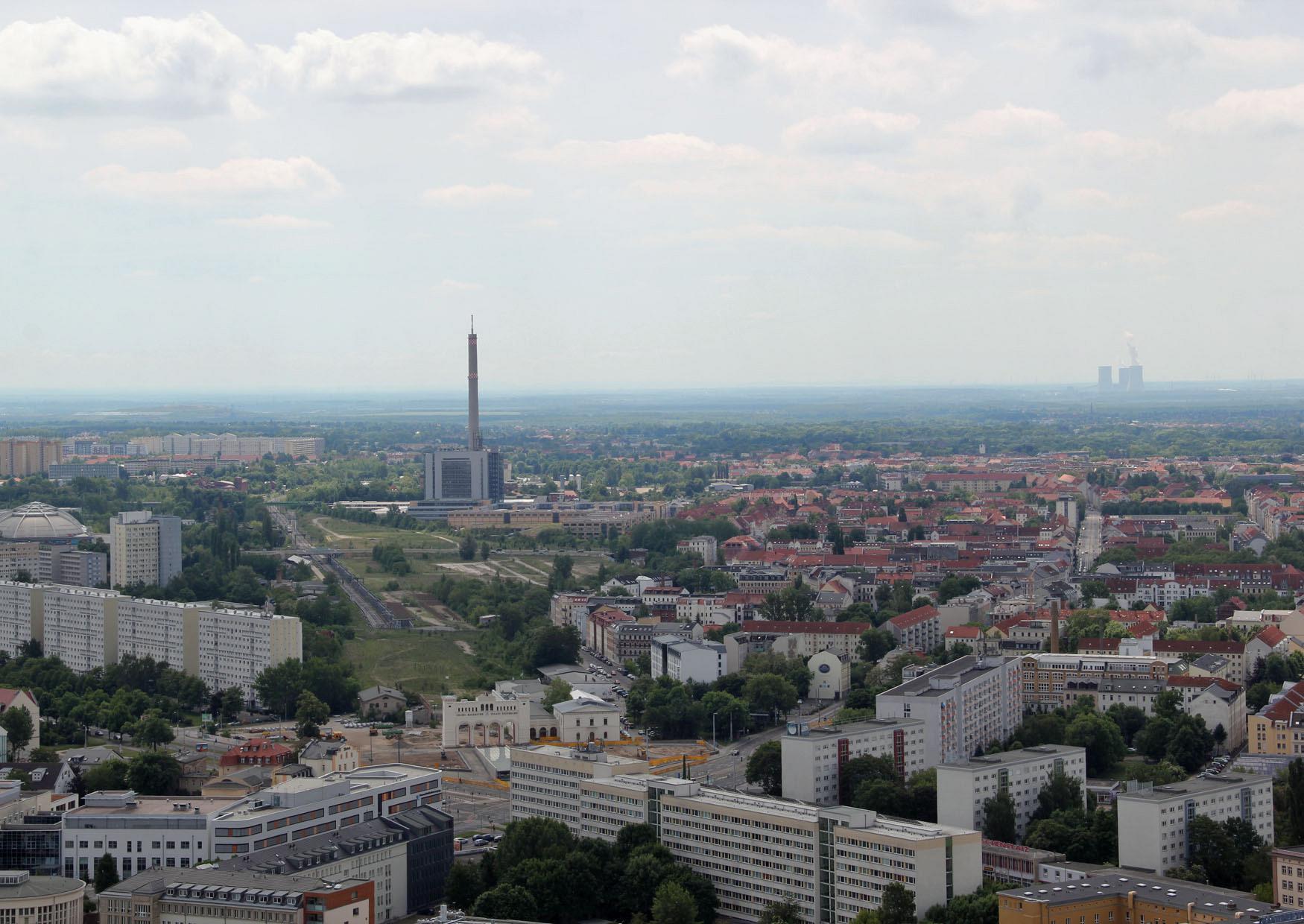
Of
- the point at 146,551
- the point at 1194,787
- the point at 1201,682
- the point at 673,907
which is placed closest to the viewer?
the point at 673,907

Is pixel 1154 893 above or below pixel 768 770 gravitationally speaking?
above

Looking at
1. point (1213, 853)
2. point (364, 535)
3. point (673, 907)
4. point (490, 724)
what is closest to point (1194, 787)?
point (1213, 853)

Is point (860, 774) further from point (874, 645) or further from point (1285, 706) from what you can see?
point (874, 645)

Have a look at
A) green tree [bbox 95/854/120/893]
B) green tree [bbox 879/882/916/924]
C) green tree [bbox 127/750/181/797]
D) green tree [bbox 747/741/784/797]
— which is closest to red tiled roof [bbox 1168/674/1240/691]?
green tree [bbox 747/741/784/797]

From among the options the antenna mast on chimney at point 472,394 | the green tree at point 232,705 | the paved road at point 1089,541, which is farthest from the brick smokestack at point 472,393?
the green tree at point 232,705

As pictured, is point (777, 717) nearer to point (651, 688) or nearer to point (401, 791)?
point (651, 688)

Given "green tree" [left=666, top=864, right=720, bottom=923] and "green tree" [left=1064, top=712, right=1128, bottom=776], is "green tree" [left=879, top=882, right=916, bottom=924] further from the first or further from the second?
"green tree" [left=1064, top=712, right=1128, bottom=776]
